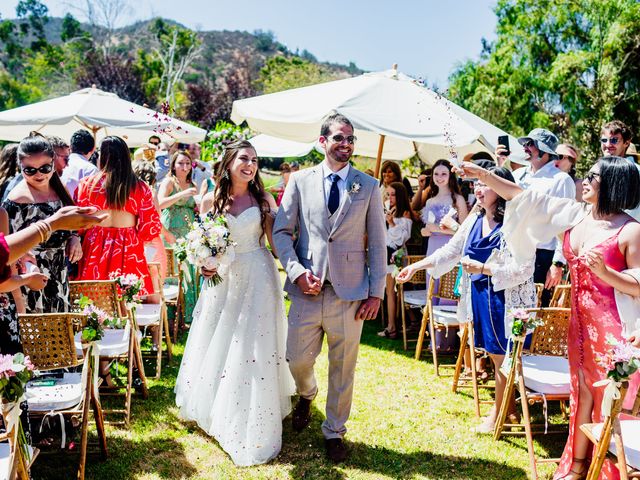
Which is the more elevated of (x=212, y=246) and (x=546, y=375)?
(x=212, y=246)

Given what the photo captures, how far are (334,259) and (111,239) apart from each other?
2518mm

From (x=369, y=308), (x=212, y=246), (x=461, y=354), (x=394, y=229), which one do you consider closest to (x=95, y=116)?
(x=394, y=229)

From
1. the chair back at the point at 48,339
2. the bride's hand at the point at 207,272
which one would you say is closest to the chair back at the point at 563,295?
the bride's hand at the point at 207,272

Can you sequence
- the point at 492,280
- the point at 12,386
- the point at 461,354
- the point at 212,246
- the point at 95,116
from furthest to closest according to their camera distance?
the point at 95,116, the point at 461,354, the point at 492,280, the point at 212,246, the point at 12,386

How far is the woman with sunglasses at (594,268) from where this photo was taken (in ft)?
10.8

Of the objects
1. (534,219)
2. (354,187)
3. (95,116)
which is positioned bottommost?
(534,219)

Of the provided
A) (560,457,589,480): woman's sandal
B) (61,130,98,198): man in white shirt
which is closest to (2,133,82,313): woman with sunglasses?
(61,130,98,198): man in white shirt

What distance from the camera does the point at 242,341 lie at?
4199 millimetres

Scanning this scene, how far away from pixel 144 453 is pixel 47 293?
145 cm

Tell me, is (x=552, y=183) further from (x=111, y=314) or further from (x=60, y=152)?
(x=60, y=152)

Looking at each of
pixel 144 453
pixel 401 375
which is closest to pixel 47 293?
pixel 144 453

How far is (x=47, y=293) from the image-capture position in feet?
14.2

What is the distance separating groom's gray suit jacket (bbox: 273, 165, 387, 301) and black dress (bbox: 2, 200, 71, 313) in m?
1.75

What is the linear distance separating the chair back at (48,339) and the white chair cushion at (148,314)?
76.2 inches
